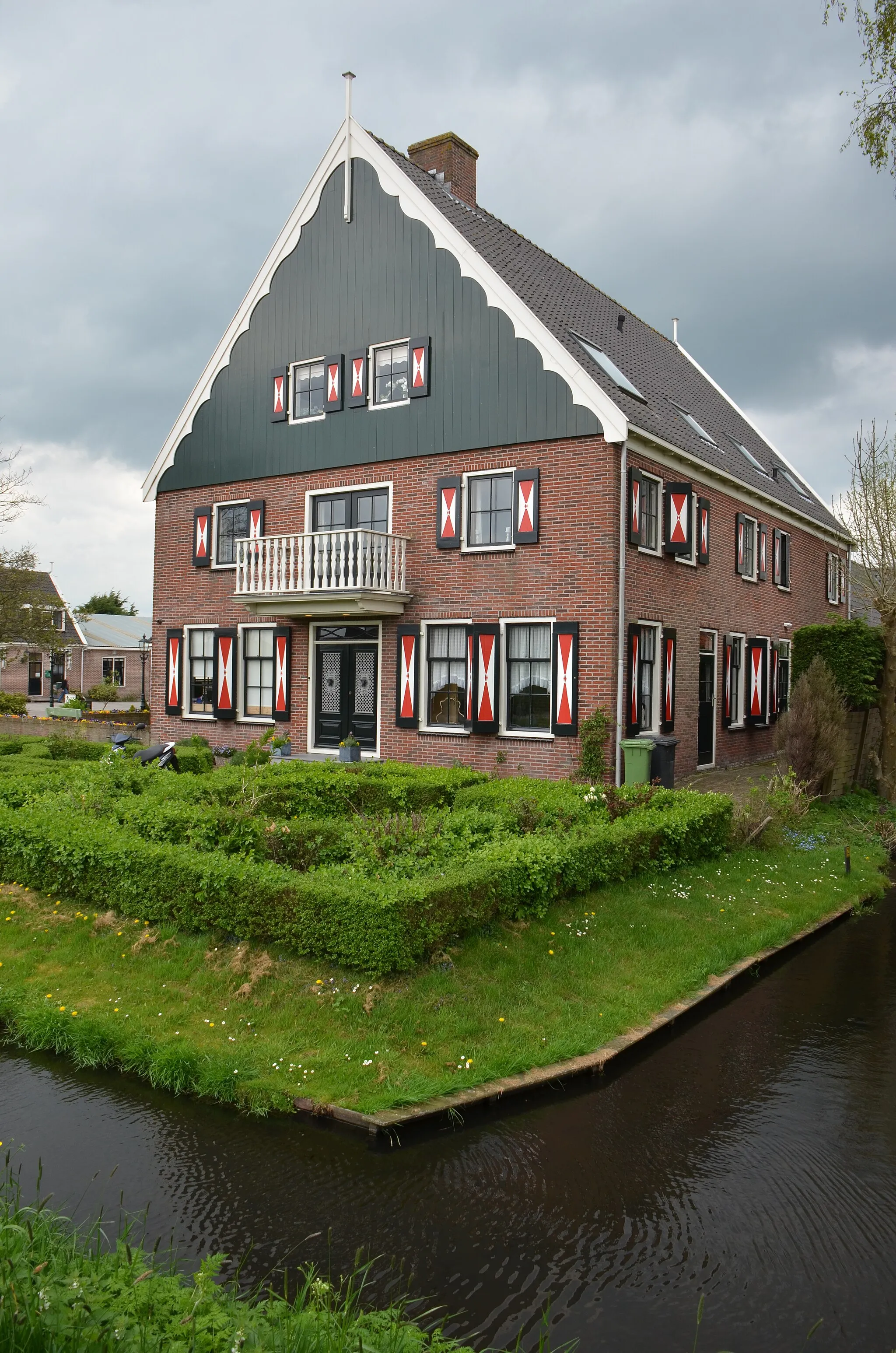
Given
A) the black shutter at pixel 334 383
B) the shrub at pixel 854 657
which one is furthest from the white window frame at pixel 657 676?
the black shutter at pixel 334 383

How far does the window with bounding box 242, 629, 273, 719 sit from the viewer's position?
20.5m

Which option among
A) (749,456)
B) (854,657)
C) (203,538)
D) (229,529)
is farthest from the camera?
(749,456)

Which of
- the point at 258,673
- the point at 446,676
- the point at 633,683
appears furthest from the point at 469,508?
the point at 258,673

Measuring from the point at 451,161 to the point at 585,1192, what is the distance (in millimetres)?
22124

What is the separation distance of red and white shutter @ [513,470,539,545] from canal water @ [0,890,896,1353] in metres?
10.8

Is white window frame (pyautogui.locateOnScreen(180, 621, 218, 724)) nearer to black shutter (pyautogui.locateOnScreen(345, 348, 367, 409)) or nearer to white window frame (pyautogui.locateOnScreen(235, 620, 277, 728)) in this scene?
white window frame (pyautogui.locateOnScreen(235, 620, 277, 728))

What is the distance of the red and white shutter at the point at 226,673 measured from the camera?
20859 mm

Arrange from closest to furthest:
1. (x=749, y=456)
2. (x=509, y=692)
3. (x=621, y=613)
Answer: (x=621, y=613) < (x=509, y=692) < (x=749, y=456)

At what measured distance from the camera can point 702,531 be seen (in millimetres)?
19078

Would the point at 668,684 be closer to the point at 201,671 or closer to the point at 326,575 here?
the point at 326,575

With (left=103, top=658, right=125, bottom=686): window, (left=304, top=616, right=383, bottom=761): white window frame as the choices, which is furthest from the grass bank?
(left=103, top=658, right=125, bottom=686): window

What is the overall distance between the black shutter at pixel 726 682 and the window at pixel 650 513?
432 centimetres

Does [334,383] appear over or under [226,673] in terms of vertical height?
over

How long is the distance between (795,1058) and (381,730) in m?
12.3
